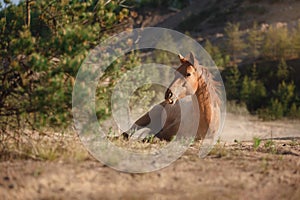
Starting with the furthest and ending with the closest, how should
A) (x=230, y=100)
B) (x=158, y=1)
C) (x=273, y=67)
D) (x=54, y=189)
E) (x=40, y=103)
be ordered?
(x=158, y=1), (x=273, y=67), (x=230, y=100), (x=40, y=103), (x=54, y=189)

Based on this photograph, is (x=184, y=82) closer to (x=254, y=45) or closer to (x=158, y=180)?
(x=158, y=180)

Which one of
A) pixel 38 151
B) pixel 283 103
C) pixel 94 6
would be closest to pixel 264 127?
pixel 283 103

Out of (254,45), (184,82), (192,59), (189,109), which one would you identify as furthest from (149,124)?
(254,45)

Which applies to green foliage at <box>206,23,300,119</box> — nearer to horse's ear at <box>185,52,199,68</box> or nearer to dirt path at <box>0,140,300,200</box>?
horse's ear at <box>185,52,199,68</box>

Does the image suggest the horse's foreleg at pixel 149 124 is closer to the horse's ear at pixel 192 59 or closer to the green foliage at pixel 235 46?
the horse's ear at pixel 192 59

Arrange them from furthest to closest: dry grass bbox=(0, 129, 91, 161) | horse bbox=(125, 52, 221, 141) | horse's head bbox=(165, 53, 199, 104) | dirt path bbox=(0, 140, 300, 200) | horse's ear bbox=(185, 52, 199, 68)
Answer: horse's ear bbox=(185, 52, 199, 68), horse bbox=(125, 52, 221, 141), horse's head bbox=(165, 53, 199, 104), dry grass bbox=(0, 129, 91, 161), dirt path bbox=(0, 140, 300, 200)

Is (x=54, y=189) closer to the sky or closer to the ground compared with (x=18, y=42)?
closer to the ground

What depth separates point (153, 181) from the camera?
3.65 meters

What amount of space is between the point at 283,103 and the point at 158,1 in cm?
4683

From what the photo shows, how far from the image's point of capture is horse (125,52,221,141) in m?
6.50

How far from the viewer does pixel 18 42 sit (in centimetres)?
435

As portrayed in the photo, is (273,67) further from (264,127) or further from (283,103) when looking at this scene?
(264,127)

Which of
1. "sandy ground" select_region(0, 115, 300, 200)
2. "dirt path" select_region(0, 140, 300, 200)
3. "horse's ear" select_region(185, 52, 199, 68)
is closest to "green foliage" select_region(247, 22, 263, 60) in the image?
"horse's ear" select_region(185, 52, 199, 68)

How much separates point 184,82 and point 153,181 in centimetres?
297
